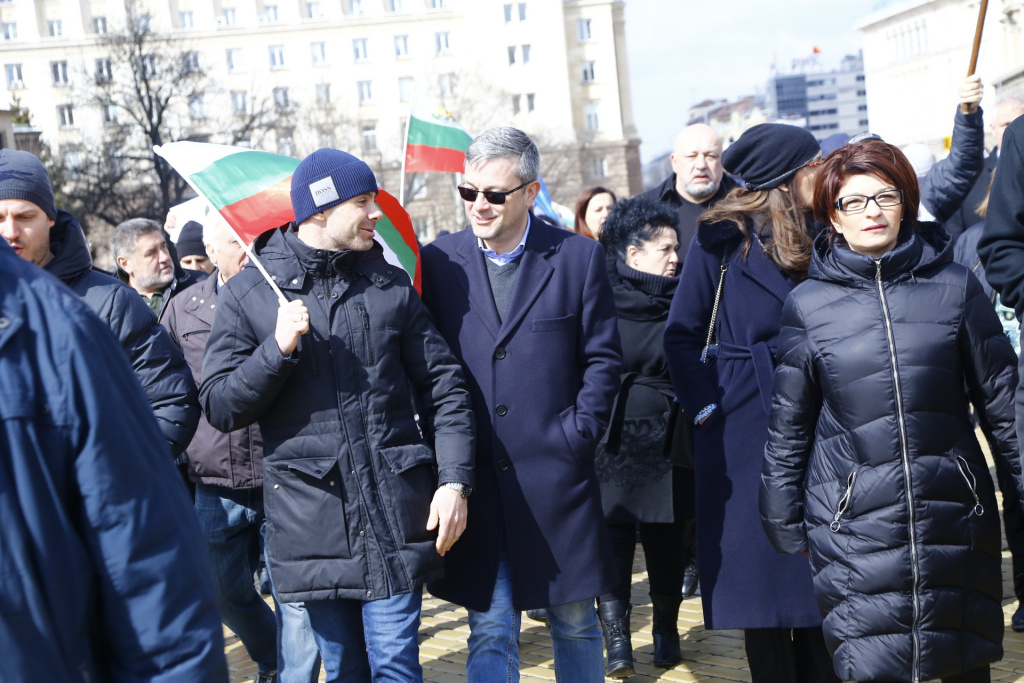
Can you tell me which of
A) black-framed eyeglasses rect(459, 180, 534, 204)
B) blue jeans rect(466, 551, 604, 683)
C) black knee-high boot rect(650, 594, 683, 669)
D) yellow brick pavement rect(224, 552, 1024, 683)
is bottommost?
yellow brick pavement rect(224, 552, 1024, 683)

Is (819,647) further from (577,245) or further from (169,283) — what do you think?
(169,283)

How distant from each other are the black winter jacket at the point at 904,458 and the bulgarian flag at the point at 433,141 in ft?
12.6

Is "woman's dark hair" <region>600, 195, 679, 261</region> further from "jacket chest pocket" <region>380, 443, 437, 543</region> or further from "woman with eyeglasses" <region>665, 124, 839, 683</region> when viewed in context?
"jacket chest pocket" <region>380, 443, 437, 543</region>

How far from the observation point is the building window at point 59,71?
271 ft

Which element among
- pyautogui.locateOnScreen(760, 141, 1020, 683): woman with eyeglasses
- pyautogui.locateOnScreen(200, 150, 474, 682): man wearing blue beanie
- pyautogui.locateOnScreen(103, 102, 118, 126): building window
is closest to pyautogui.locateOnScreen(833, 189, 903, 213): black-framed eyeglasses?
pyautogui.locateOnScreen(760, 141, 1020, 683): woman with eyeglasses

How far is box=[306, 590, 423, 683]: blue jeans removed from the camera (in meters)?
3.52

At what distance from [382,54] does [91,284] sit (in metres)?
85.9

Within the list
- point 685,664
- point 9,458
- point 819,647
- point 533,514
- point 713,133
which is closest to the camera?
point 9,458

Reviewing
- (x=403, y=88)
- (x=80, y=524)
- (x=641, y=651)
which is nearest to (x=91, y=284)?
(x=80, y=524)

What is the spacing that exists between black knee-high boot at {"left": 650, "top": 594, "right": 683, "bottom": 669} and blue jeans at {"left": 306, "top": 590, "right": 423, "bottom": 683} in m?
1.82

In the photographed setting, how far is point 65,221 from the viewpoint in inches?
147

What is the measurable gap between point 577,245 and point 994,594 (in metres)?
1.69

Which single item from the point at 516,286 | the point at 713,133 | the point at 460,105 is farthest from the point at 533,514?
the point at 460,105

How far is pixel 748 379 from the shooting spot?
13.6ft
